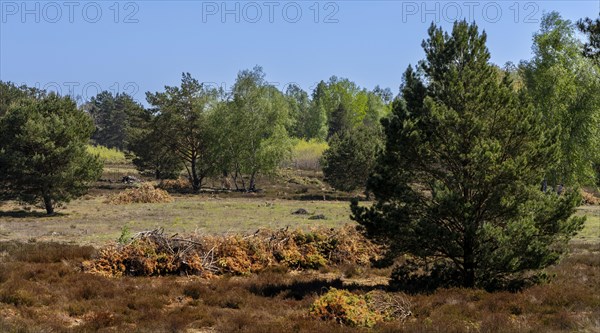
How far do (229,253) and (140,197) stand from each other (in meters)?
35.6

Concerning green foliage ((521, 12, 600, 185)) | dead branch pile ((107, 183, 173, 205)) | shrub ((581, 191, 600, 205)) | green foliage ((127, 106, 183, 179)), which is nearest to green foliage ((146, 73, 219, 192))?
green foliage ((127, 106, 183, 179))

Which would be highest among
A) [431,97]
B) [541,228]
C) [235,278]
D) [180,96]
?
[180,96]

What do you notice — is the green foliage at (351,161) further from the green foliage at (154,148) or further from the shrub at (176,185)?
the green foliage at (154,148)

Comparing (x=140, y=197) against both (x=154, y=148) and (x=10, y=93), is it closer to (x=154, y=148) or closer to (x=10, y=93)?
(x=154, y=148)

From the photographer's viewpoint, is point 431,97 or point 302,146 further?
point 302,146

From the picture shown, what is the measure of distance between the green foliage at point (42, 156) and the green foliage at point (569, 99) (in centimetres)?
3648

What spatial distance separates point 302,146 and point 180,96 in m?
48.4

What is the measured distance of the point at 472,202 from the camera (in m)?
14.8

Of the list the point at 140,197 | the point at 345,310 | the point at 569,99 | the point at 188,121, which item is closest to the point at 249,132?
the point at 188,121

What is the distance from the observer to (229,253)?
2053 centimetres

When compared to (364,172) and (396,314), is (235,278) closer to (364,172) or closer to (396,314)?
(396,314)

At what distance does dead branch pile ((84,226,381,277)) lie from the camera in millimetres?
19078

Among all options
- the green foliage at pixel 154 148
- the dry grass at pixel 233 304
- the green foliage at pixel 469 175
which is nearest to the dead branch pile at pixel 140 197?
the green foliage at pixel 154 148

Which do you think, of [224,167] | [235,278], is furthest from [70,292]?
[224,167]
